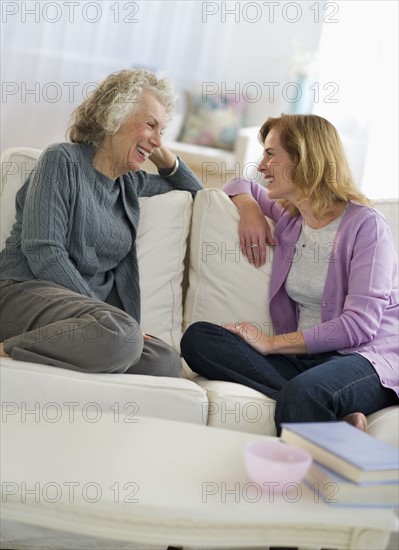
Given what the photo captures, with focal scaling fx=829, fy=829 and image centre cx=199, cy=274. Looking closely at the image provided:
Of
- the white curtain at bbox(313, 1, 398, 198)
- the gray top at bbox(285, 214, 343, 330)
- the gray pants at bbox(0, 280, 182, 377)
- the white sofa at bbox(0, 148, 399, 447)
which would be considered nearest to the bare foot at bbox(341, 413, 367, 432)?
the white sofa at bbox(0, 148, 399, 447)

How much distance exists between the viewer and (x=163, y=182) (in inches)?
105

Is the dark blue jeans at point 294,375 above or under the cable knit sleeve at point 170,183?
under

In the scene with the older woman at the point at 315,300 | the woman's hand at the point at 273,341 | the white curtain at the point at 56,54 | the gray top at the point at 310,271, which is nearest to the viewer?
the older woman at the point at 315,300

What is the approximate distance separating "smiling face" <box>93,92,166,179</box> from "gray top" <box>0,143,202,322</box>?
4 centimetres

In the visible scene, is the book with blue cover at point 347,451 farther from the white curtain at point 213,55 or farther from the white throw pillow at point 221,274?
the white curtain at point 213,55

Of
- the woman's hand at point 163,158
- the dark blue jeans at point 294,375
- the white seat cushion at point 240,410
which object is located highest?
the woman's hand at point 163,158

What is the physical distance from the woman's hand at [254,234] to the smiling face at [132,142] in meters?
0.35

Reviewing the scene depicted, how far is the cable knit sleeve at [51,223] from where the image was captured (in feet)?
7.22

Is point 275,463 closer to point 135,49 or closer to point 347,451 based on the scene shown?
point 347,451

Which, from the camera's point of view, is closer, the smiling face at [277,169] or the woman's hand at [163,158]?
the smiling face at [277,169]

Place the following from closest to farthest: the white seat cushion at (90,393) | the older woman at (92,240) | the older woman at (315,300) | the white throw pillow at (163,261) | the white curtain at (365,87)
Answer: the white seat cushion at (90,393), the older woman at (92,240), the older woman at (315,300), the white throw pillow at (163,261), the white curtain at (365,87)

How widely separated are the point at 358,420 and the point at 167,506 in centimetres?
80

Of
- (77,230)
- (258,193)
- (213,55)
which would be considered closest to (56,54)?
(213,55)

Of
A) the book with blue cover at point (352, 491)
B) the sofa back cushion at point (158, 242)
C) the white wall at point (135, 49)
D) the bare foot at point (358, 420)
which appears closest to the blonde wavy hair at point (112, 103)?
the sofa back cushion at point (158, 242)
